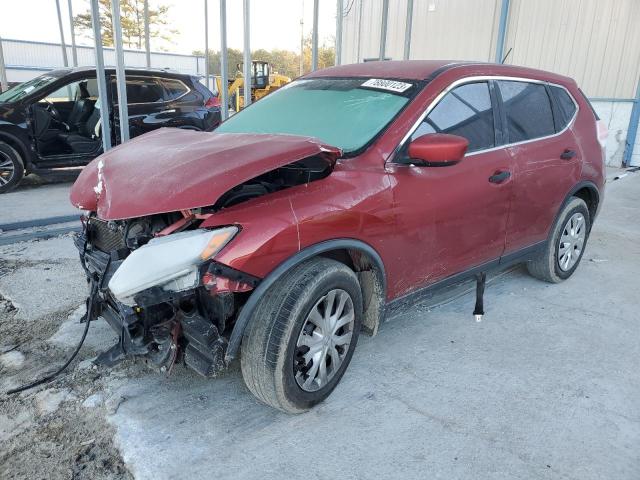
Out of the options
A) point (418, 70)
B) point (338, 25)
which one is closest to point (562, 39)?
point (338, 25)

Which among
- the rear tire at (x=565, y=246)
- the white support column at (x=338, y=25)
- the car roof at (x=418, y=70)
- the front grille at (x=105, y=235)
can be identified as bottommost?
the rear tire at (x=565, y=246)

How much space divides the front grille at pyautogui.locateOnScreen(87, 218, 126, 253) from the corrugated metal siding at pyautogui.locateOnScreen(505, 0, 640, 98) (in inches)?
498

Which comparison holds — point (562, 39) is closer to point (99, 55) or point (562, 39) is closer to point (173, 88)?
point (173, 88)

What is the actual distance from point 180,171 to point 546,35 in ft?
43.1

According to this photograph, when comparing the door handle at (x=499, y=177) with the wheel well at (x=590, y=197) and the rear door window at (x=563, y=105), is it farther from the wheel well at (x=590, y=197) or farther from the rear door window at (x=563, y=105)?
the wheel well at (x=590, y=197)

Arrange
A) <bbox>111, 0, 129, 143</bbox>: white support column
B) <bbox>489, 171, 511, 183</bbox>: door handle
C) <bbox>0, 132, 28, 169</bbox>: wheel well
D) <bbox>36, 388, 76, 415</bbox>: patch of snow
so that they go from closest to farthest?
<bbox>36, 388, 76, 415</bbox>: patch of snow, <bbox>489, 171, 511, 183</bbox>: door handle, <bbox>111, 0, 129, 143</bbox>: white support column, <bbox>0, 132, 28, 169</bbox>: wheel well

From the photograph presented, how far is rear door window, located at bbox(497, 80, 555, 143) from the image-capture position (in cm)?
356

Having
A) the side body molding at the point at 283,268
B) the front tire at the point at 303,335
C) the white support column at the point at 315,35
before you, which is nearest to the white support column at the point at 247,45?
the white support column at the point at 315,35

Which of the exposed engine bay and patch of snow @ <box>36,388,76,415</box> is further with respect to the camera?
patch of snow @ <box>36,388,76,415</box>

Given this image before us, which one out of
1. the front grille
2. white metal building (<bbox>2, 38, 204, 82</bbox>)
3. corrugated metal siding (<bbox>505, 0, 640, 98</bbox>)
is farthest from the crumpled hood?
white metal building (<bbox>2, 38, 204, 82</bbox>)

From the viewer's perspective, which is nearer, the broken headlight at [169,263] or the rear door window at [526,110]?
the broken headlight at [169,263]

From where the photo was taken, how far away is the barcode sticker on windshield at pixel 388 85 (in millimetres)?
3078

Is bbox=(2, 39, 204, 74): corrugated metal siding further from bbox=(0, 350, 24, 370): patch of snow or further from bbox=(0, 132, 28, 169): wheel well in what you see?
bbox=(0, 350, 24, 370): patch of snow

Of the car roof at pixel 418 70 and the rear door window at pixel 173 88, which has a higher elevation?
the car roof at pixel 418 70
